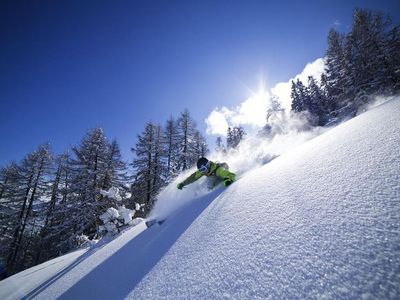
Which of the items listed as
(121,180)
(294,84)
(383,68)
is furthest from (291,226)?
(294,84)

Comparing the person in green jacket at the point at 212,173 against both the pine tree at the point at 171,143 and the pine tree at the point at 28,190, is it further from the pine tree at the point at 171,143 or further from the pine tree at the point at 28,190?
the pine tree at the point at 28,190

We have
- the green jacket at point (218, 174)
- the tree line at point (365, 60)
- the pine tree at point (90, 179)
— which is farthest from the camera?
the tree line at point (365, 60)

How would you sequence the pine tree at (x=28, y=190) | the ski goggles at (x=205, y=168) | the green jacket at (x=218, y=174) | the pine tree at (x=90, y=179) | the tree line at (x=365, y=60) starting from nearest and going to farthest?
the green jacket at (x=218, y=174), the ski goggles at (x=205, y=168), the pine tree at (x=90, y=179), the tree line at (x=365, y=60), the pine tree at (x=28, y=190)

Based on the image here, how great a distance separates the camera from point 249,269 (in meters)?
1.65

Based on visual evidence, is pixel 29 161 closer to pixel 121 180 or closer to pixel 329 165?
pixel 121 180

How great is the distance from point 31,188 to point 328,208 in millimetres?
30012

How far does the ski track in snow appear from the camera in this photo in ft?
3.92

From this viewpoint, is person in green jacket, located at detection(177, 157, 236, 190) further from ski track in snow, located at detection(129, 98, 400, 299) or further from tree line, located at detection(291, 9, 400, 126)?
tree line, located at detection(291, 9, 400, 126)

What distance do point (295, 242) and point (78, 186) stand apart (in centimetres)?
1984

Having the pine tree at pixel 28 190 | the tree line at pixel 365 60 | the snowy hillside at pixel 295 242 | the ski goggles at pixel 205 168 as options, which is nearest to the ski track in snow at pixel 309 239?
the snowy hillside at pixel 295 242

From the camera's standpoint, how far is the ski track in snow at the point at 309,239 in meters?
1.20

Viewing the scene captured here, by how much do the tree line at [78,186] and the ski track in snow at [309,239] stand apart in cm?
1392

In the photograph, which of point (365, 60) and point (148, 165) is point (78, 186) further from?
point (365, 60)

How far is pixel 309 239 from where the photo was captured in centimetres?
161
